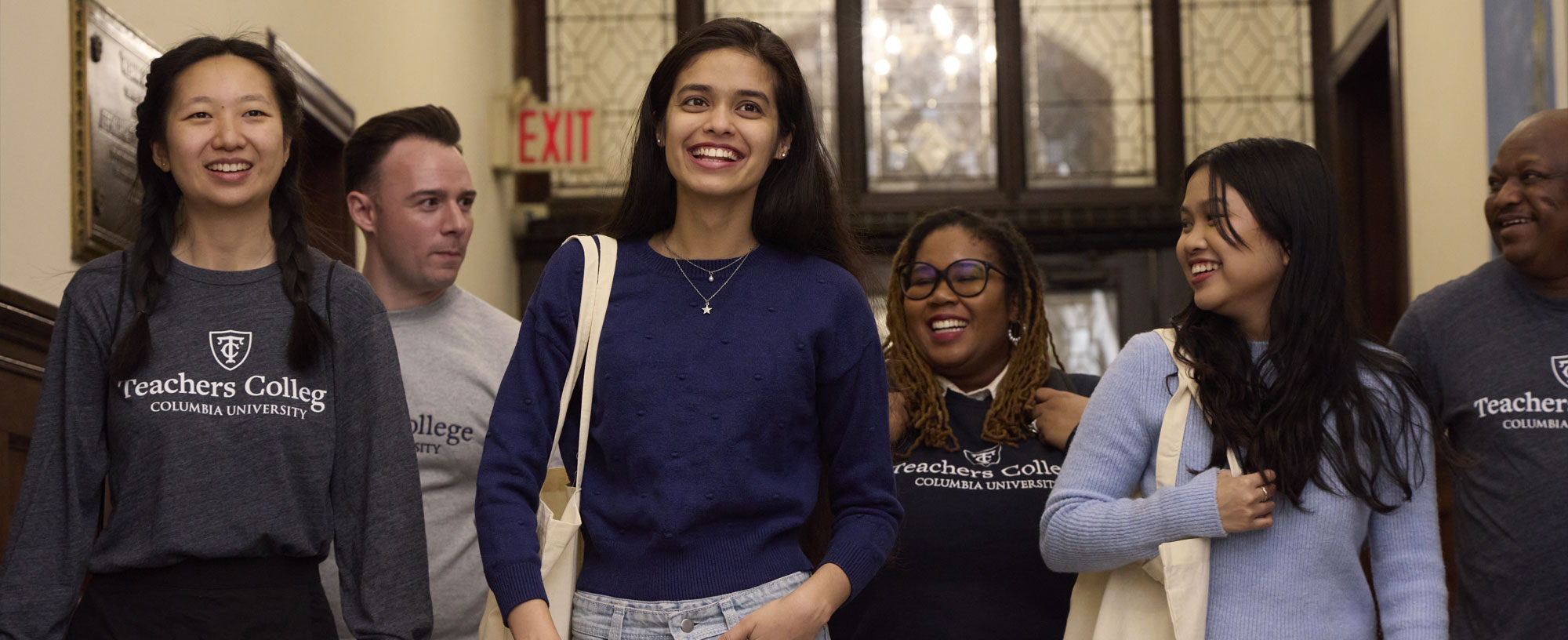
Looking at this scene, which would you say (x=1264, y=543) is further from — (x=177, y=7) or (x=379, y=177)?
(x=177, y=7)

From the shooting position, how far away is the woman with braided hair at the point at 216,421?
1734 millimetres

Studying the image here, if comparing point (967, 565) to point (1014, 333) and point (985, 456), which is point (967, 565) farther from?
point (1014, 333)

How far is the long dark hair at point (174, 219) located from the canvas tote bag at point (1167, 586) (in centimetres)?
107

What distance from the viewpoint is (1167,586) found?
1.88 metres

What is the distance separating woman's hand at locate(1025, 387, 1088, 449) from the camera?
2.48 metres

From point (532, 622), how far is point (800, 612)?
0.29 m

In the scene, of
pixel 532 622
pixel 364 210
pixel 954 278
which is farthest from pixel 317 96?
pixel 532 622

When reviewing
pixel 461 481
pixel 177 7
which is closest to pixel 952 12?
pixel 177 7

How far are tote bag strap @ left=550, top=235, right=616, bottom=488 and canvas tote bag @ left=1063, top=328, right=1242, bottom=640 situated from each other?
74 cm

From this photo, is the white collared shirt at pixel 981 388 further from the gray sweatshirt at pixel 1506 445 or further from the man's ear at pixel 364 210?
the man's ear at pixel 364 210

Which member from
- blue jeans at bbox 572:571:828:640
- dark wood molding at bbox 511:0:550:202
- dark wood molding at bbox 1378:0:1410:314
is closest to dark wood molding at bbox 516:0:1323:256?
dark wood molding at bbox 511:0:550:202

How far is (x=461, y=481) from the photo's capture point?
2.52 metres

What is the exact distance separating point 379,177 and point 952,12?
14.1 ft

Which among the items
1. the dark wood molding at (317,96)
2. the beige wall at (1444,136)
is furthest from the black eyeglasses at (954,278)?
the beige wall at (1444,136)
